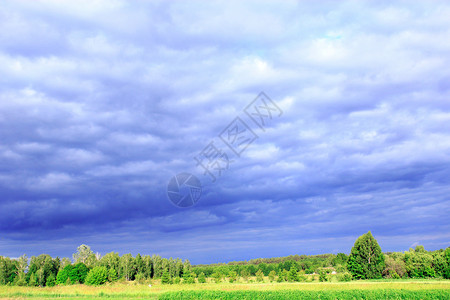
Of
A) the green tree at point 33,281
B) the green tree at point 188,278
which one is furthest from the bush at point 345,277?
the green tree at point 33,281

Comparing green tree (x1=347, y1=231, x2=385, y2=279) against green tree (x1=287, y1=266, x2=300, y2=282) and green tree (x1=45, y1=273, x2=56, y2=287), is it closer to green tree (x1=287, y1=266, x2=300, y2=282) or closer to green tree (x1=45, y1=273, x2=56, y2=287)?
green tree (x1=287, y1=266, x2=300, y2=282)

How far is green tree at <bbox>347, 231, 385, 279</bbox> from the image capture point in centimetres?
8431

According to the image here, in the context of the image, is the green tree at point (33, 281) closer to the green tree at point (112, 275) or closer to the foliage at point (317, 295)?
the green tree at point (112, 275)

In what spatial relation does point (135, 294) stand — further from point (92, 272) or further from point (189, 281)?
point (189, 281)

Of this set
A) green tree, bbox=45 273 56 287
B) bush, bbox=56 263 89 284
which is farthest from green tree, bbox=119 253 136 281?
green tree, bbox=45 273 56 287

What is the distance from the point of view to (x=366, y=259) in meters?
85.6

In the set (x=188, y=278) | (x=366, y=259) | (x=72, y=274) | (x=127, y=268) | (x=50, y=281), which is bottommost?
(x=188, y=278)

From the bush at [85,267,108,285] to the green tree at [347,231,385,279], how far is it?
2424 inches

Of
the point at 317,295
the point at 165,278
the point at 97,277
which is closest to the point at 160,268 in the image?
the point at 165,278

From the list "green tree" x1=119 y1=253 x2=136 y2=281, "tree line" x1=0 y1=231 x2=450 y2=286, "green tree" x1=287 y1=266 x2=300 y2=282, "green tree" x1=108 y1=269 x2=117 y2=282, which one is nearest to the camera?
"tree line" x1=0 y1=231 x2=450 y2=286

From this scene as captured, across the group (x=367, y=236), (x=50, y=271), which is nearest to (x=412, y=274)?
(x=367, y=236)

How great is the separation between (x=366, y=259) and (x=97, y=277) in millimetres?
66150

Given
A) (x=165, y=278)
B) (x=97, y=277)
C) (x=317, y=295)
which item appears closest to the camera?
(x=317, y=295)

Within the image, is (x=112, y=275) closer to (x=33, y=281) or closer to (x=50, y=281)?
(x=50, y=281)
